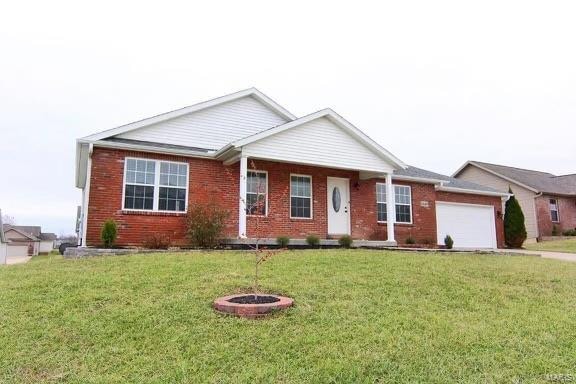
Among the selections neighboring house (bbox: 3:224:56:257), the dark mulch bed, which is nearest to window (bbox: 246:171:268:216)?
the dark mulch bed

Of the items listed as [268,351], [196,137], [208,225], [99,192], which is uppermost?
[196,137]

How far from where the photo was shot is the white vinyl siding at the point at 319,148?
1375 centimetres

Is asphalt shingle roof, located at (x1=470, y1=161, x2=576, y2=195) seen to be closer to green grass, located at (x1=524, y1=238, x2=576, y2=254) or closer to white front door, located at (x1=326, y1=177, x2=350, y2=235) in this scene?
green grass, located at (x1=524, y1=238, x2=576, y2=254)

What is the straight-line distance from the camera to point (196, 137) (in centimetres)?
1518

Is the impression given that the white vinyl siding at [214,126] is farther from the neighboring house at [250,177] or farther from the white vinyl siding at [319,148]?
the white vinyl siding at [319,148]

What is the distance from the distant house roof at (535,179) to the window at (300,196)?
2051 centimetres

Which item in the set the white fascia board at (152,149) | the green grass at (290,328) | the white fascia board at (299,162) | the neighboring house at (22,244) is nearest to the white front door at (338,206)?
the white fascia board at (299,162)

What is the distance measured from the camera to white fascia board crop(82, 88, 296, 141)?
13.1 meters

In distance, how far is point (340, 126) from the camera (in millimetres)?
15031

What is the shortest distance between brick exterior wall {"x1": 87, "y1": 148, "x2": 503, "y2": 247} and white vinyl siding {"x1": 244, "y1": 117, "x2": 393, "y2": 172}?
3.98 feet

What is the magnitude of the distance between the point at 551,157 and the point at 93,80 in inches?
1878

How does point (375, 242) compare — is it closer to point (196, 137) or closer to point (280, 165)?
point (280, 165)

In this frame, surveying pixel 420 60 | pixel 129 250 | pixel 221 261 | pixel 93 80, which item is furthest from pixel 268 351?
pixel 93 80

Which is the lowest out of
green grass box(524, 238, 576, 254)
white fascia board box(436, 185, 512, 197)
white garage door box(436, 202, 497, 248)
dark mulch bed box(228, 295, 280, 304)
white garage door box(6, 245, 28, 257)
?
white garage door box(6, 245, 28, 257)
